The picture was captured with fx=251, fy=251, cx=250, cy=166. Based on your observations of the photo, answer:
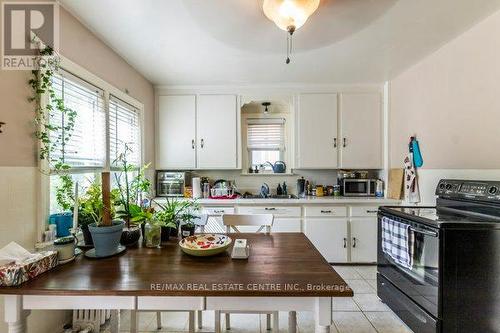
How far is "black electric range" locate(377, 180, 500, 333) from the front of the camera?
1.53 metres

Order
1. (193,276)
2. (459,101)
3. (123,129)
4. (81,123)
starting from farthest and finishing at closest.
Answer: (123,129)
(459,101)
(81,123)
(193,276)

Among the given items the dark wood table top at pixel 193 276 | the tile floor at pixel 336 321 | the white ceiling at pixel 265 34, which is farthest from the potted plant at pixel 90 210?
the white ceiling at pixel 265 34

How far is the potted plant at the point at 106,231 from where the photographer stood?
133 centimetres

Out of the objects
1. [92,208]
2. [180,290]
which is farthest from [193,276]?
[92,208]

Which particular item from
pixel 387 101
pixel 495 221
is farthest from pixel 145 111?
pixel 495 221

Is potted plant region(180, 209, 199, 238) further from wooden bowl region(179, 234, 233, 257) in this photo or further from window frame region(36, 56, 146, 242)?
window frame region(36, 56, 146, 242)

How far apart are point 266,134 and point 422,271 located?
266 cm

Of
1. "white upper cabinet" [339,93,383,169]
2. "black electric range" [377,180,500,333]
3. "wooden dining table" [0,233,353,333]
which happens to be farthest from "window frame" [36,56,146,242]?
"white upper cabinet" [339,93,383,169]

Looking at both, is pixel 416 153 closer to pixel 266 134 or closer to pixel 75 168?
pixel 266 134

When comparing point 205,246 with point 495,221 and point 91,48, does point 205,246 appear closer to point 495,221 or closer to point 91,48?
point 495,221

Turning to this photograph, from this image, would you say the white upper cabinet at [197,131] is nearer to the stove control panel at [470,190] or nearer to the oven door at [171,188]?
the oven door at [171,188]

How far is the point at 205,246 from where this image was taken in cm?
138

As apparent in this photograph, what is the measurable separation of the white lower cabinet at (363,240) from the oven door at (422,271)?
3.81 feet

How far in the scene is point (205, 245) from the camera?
55.0 inches
